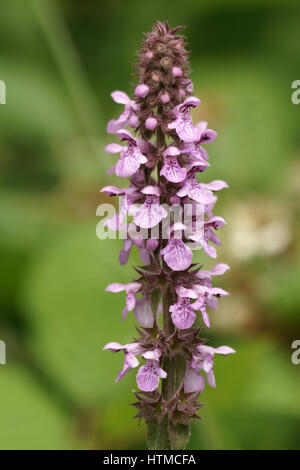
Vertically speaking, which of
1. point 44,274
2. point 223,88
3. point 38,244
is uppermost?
point 223,88

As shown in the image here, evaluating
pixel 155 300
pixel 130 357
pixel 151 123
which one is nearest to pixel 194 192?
pixel 151 123

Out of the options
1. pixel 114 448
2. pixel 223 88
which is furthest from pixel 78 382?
pixel 223 88

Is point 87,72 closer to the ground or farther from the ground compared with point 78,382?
farther from the ground

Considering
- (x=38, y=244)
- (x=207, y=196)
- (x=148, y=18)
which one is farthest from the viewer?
(x=148, y=18)

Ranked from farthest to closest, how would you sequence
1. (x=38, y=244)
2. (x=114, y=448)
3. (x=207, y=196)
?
(x=38, y=244) < (x=114, y=448) < (x=207, y=196)

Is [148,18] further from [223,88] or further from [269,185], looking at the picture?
[269,185]

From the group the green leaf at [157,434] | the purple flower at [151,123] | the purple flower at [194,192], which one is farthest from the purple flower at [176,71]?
the green leaf at [157,434]
